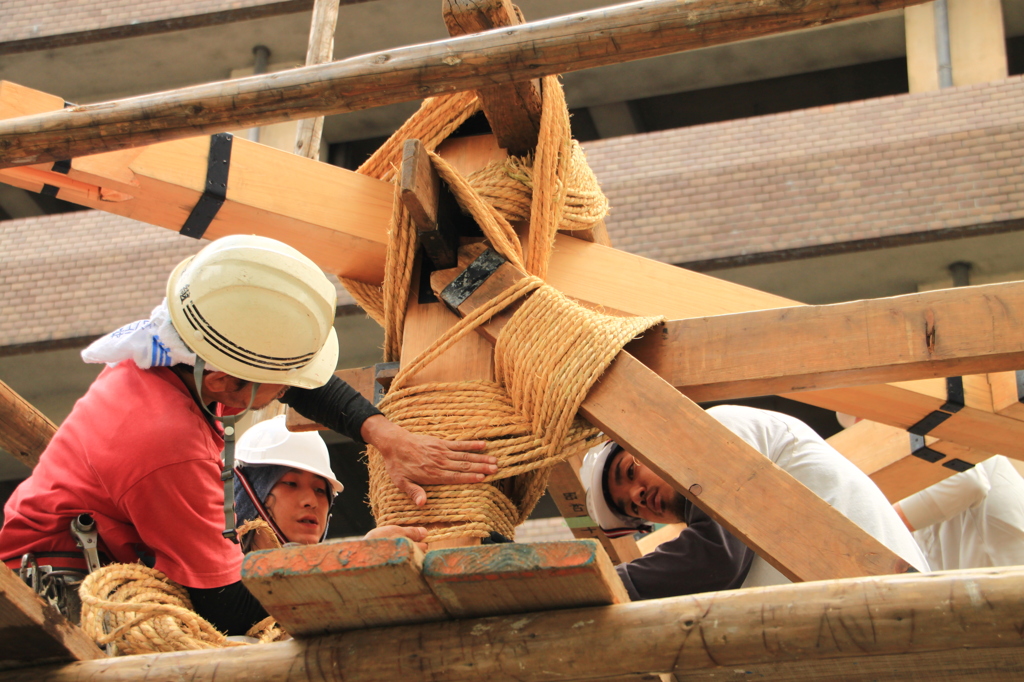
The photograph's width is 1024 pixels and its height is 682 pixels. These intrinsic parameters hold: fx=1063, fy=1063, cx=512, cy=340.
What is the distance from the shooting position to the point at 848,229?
7.32 metres

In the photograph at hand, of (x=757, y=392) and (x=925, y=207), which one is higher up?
(x=925, y=207)

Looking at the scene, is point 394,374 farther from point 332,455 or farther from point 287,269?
point 332,455

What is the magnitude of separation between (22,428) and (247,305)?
1.41 m

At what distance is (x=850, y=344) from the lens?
2219 millimetres

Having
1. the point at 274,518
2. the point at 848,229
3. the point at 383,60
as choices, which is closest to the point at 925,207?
the point at 848,229

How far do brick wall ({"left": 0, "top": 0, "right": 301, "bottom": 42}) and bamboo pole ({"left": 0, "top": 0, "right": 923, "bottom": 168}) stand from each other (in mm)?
7559

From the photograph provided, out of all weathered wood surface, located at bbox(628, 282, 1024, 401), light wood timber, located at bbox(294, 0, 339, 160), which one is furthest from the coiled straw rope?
light wood timber, located at bbox(294, 0, 339, 160)

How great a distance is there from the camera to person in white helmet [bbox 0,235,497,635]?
2354mm

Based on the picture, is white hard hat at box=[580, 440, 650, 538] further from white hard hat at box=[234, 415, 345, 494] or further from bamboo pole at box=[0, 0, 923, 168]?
bamboo pole at box=[0, 0, 923, 168]

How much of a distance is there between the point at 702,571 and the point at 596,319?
40.5 inches

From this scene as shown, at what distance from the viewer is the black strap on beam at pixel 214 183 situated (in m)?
2.67

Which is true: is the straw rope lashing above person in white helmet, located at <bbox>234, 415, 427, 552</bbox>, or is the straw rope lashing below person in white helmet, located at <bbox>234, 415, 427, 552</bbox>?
below

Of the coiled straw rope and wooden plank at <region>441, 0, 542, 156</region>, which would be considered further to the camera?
wooden plank at <region>441, 0, 542, 156</region>

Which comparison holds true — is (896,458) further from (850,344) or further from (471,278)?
(471,278)
